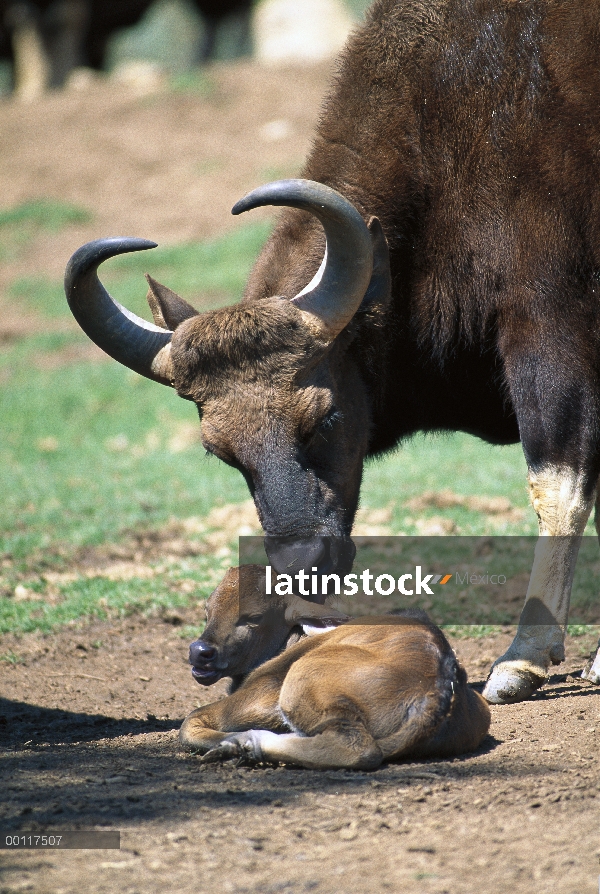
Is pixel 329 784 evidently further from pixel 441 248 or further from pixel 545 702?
pixel 441 248

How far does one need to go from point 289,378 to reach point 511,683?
1.69m

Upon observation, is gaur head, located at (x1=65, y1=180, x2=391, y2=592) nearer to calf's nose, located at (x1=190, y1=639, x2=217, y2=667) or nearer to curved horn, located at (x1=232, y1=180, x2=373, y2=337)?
curved horn, located at (x1=232, y1=180, x2=373, y2=337)

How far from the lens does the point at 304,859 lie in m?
2.88

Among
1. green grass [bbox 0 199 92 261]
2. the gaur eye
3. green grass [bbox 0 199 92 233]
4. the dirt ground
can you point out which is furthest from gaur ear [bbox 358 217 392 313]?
green grass [bbox 0 199 92 233]

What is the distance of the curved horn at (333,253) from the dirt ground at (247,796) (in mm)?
1878

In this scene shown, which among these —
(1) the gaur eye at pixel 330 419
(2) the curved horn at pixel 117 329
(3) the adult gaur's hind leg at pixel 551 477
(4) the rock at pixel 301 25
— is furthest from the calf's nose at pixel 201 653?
(4) the rock at pixel 301 25

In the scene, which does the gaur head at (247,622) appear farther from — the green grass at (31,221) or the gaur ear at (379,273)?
the green grass at (31,221)

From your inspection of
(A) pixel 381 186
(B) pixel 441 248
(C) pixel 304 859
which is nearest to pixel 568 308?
(B) pixel 441 248

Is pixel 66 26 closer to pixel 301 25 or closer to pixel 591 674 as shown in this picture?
pixel 301 25

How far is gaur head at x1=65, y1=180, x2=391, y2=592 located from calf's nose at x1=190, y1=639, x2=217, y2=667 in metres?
0.44

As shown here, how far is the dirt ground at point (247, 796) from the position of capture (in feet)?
9.11

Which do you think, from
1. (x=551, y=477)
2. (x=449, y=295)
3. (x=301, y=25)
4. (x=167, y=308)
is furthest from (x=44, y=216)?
(x=551, y=477)

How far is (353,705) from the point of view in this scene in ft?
11.7

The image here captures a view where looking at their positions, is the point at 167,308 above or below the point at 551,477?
above
